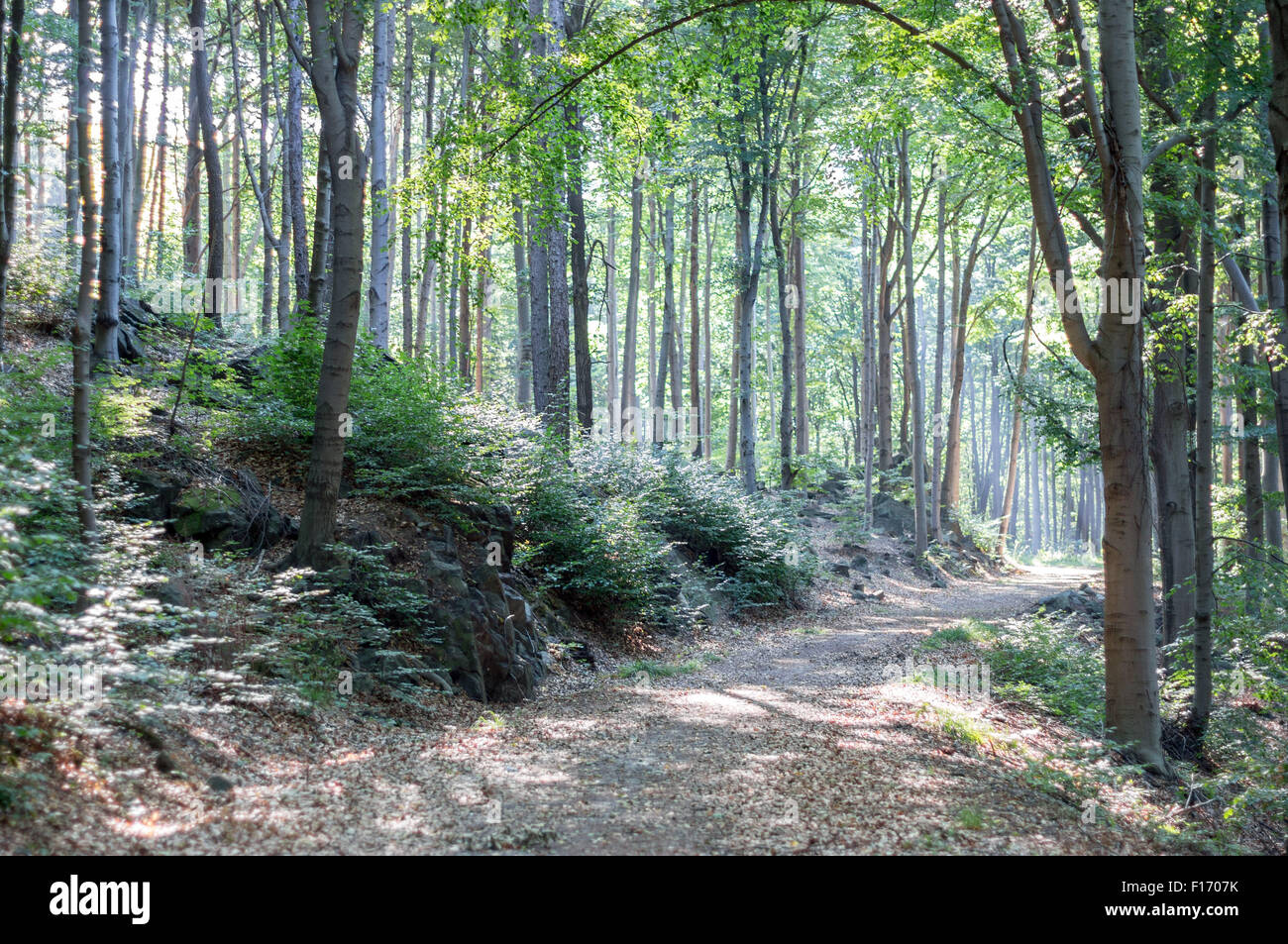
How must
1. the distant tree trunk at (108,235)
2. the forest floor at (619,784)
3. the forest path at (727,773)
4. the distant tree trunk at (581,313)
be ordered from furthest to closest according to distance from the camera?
the distant tree trunk at (581,313)
the distant tree trunk at (108,235)
the forest path at (727,773)
the forest floor at (619,784)

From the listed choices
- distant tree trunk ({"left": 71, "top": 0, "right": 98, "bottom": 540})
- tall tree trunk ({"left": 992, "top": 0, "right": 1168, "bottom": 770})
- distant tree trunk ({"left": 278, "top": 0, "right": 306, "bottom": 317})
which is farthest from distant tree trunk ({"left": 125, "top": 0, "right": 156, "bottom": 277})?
tall tree trunk ({"left": 992, "top": 0, "right": 1168, "bottom": 770})

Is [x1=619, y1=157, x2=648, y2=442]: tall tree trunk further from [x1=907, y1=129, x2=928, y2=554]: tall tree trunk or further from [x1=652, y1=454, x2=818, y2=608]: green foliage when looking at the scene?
[x1=907, y1=129, x2=928, y2=554]: tall tree trunk

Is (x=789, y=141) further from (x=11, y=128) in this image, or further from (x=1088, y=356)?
(x=11, y=128)

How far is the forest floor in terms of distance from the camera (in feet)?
13.7

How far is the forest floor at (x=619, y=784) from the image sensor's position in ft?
13.7

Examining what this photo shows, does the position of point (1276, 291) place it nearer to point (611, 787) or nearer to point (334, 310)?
point (611, 787)

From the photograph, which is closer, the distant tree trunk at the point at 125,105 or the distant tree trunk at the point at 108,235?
the distant tree trunk at the point at 108,235

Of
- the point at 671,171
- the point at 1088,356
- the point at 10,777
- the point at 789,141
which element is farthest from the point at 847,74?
the point at 10,777

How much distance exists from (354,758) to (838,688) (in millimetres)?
5911

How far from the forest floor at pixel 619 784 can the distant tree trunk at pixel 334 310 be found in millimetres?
1990

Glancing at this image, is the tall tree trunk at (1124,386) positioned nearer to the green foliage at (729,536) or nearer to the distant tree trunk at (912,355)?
the green foliage at (729,536)

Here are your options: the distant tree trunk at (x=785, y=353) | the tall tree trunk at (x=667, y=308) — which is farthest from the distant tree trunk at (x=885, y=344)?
the tall tree trunk at (x=667, y=308)

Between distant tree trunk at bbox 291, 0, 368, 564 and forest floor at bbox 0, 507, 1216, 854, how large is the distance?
1990 mm
